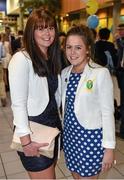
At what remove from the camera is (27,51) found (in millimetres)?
1580

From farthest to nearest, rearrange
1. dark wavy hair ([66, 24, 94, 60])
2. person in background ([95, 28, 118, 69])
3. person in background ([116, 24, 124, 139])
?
person in background ([95, 28, 118, 69]) → person in background ([116, 24, 124, 139]) → dark wavy hair ([66, 24, 94, 60])

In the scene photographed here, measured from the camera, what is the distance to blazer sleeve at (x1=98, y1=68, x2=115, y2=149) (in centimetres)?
155

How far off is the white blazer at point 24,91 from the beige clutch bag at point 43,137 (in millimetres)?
54

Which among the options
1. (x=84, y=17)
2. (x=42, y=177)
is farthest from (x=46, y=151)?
(x=84, y=17)

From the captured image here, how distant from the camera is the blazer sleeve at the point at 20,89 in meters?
1.50

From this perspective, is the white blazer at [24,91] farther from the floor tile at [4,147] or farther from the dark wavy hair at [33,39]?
the floor tile at [4,147]

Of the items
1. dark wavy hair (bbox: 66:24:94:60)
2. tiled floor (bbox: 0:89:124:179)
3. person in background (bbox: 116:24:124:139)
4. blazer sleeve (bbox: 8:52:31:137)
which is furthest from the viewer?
person in background (bbox: 116:24:124:139)

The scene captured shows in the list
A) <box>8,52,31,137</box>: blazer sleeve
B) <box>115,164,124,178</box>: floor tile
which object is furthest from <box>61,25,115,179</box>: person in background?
<box>115,164,124,178</box>: floor tile

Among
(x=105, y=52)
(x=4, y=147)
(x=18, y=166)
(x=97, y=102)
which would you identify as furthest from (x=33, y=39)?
(x=105, y=52)

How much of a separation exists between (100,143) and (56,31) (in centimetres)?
65

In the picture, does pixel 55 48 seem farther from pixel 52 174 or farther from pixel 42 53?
pixel 52 174

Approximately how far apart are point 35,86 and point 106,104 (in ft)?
1.21

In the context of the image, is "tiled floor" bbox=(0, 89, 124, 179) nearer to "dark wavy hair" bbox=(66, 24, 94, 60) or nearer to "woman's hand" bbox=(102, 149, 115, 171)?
"woman's hand" bbox=(102, 149, 115, 171)

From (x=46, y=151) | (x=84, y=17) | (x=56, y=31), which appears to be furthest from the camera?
(x=84, y=17)
